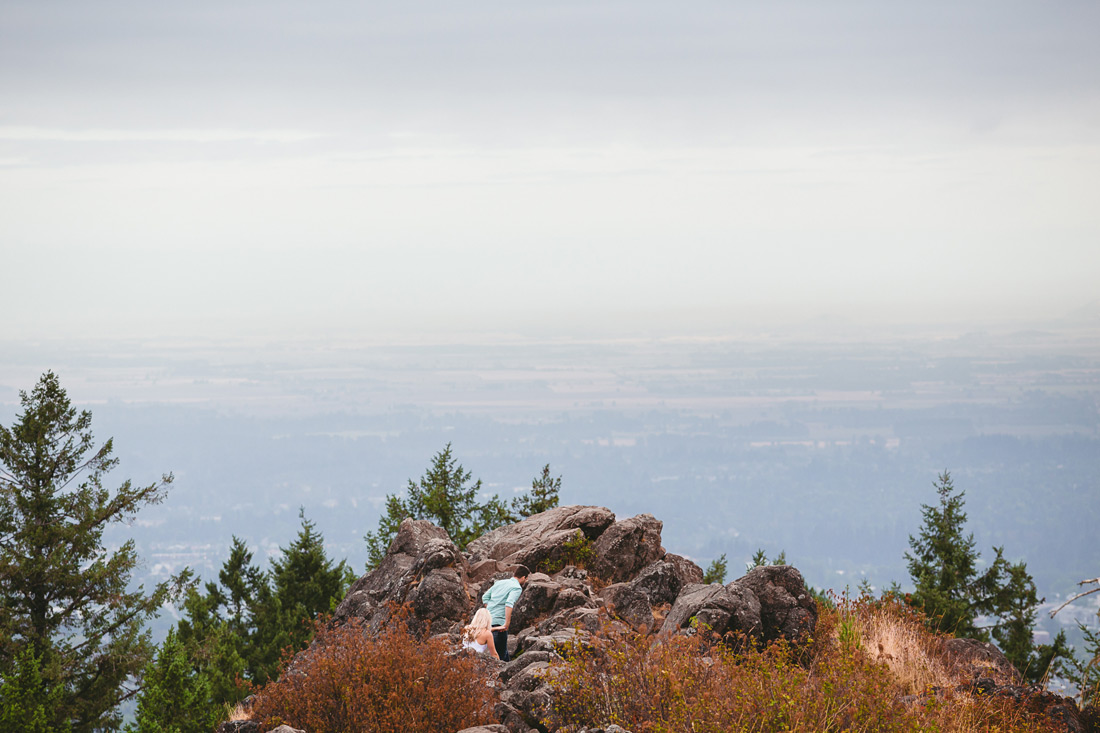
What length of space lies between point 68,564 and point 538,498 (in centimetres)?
1881

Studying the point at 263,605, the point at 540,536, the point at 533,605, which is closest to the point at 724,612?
the point at 533,605

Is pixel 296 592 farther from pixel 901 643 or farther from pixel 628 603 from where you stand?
pixel 901 643

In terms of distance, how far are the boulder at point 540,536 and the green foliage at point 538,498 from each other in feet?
46.2

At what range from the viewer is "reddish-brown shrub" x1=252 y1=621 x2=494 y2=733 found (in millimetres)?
11062

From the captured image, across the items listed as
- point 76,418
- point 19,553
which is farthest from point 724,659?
point 76,418

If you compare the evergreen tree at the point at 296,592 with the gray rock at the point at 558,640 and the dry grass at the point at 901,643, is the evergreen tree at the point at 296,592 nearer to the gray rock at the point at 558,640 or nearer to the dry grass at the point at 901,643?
the gray rock at the point at 558,640

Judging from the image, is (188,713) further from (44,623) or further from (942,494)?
(942,494)

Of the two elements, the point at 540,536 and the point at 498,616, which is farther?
the point at 540,536

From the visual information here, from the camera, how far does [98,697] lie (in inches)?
1204

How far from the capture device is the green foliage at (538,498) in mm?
38188

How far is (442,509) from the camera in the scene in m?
45.0

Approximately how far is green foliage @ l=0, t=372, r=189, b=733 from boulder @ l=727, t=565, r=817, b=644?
23246 millimetres

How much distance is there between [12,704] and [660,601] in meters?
12.3

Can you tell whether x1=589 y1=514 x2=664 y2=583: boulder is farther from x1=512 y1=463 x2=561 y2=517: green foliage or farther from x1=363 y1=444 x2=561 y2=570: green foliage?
x1=363 y1=444 x2=561 y2=570: green foliage
